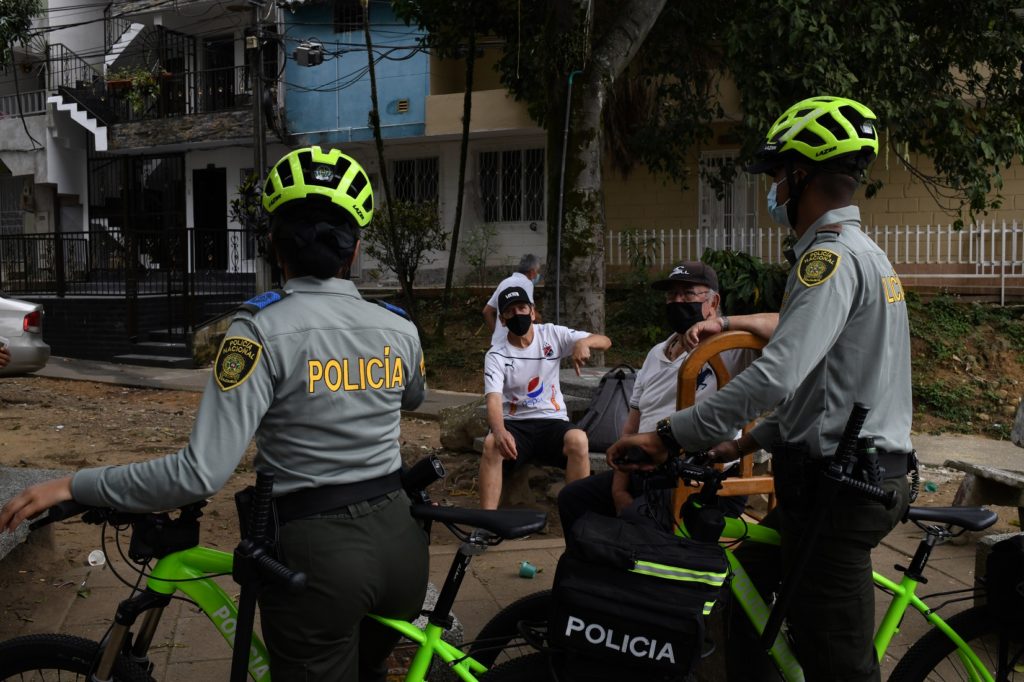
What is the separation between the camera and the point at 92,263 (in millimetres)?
17297

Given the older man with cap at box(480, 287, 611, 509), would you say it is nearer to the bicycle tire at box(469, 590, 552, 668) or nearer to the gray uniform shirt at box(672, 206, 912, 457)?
the bicycle tire at box(469, 590, 552, 668)

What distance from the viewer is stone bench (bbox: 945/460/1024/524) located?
5.00 metres

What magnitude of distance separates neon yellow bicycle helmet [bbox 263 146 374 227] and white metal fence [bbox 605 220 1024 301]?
37.7 ft

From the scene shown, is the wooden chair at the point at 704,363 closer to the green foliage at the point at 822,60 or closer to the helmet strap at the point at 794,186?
the helmet strap at the point at 794,186

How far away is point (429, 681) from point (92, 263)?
1657 centimetres

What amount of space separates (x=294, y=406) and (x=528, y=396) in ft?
11.5

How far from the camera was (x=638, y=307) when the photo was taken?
14.4 metres

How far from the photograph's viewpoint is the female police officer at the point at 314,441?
215 cm

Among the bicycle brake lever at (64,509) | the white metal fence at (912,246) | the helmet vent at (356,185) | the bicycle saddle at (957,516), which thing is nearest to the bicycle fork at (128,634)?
the bicycle brake lever at (64,509)

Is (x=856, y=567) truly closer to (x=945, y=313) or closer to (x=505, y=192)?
(x=945, y=313)

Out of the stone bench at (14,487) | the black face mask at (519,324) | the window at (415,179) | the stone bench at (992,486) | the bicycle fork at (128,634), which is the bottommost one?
the stone bench at (992,486)

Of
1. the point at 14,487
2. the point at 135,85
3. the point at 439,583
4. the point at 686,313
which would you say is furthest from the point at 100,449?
the point at 135,85

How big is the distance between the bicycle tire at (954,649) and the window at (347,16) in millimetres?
18482

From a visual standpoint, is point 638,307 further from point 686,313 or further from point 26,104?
point 26,104
